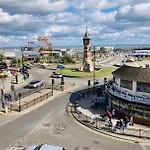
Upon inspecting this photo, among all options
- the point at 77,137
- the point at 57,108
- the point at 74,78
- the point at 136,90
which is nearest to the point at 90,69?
the point at 74,78

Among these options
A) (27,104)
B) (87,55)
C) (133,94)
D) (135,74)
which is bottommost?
(27,104)

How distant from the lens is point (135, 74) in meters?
26.8

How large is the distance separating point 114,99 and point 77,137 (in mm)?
8406

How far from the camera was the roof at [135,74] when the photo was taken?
2592 centimetres

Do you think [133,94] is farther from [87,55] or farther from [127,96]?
[87,55]

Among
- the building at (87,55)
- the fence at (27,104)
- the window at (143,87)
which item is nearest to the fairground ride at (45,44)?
the building at (87,55)

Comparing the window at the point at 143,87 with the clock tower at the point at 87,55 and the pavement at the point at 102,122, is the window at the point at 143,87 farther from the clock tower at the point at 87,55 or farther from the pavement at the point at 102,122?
the clock tower at the point at 87,55

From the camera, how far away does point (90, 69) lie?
224 ft

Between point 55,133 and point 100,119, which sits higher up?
point 100,119

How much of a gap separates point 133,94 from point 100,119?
15.5 feet

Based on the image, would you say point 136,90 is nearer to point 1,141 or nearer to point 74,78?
point 1,141

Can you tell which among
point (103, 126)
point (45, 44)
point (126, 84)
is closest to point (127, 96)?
point (126, 84)

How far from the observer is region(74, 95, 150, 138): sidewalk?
920 inches

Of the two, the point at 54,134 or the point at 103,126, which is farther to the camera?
the point at 103,126
